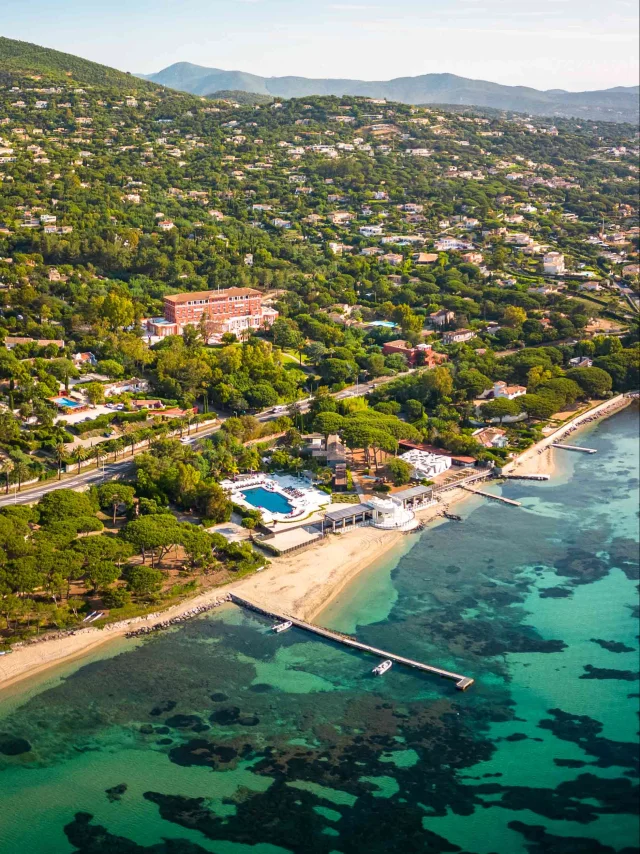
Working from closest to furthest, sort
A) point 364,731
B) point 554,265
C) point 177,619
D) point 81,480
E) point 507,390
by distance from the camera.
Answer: point 364,731, point 177,619, point 81,480, point 507,390, point 554,265

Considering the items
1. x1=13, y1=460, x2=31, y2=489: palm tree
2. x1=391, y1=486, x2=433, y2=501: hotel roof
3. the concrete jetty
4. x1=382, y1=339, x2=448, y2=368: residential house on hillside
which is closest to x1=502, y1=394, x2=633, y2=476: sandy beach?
the concrete jetty

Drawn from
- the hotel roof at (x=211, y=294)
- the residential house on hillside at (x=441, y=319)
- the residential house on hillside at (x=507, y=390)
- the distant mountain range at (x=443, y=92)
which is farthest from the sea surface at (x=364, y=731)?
the distant mountain range at (x=443, y=92)

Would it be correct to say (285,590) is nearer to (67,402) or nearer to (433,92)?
(67,402)

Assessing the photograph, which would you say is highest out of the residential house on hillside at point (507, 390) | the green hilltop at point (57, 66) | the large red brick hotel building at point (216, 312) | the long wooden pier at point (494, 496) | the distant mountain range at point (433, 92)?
the distant mountain range at point (433, 92)

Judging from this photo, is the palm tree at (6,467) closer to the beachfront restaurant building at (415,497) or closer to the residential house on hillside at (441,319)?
the beachfront restaurant building at (415,497)

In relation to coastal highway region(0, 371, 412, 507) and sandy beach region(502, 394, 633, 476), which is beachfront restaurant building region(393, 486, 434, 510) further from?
coastal highway region(0, 371, 412, 507)

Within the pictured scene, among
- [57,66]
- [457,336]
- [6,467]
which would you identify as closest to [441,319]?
A: [457,336]
